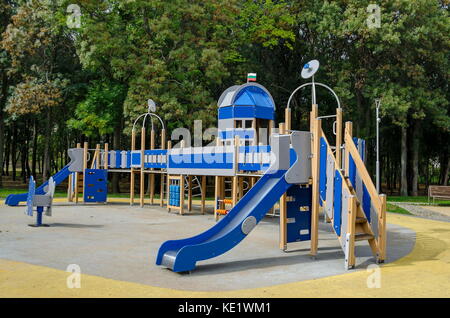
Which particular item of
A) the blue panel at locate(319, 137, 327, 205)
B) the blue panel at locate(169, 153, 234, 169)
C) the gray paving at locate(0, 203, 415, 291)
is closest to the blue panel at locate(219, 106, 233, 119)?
the blue panel at locate(169, 153, 234, 169)

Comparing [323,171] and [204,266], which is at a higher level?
[323,171]

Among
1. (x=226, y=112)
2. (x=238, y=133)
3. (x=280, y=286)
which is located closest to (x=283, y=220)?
(x=280, y=286)

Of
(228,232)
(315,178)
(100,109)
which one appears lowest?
(228,232)

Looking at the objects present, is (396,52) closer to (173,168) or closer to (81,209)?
(173,168)

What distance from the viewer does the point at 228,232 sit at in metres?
8.22

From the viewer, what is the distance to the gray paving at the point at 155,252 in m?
7.31

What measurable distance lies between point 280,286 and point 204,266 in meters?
1.87

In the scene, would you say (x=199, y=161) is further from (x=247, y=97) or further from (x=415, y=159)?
→ (x=415, y=159)

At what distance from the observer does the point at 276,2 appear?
110 ft

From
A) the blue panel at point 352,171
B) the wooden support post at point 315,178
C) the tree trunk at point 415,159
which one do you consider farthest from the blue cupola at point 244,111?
the tree trunk at point 415,159

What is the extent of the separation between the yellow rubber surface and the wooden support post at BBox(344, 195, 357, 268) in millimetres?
294

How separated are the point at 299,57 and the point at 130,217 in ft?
76.1
